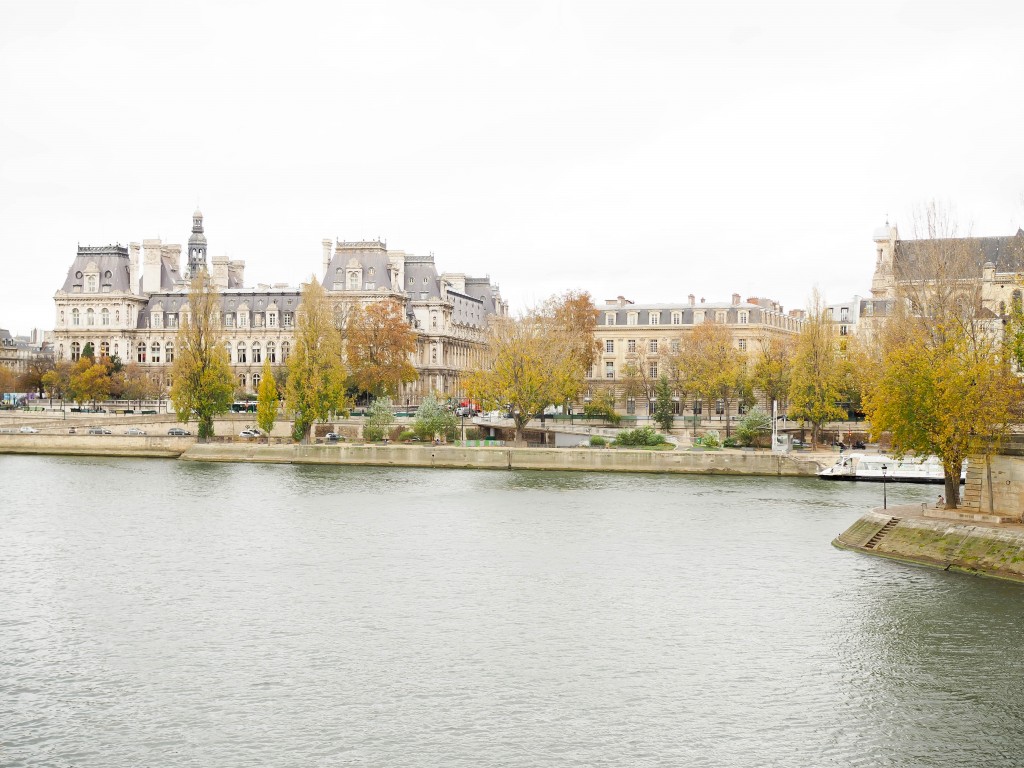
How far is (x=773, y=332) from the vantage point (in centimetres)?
11606

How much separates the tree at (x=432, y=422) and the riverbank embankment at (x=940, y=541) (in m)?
38.6

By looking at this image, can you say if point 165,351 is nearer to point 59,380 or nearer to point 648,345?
point 59,380

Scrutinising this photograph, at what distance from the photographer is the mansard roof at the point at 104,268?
124562 millimetres

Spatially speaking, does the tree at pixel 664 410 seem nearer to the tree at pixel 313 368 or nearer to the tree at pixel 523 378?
the tree at pixel 523 378

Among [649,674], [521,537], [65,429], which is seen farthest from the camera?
[65,429]

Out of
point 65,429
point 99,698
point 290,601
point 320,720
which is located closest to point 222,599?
point 290,601

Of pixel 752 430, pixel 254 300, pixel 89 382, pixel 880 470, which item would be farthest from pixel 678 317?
pixel 880 470

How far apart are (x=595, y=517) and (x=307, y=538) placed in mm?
11774

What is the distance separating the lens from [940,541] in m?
36.0

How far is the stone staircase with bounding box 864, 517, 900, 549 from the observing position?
1523 inches

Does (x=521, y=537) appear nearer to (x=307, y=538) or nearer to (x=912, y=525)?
(x=307, y=538)

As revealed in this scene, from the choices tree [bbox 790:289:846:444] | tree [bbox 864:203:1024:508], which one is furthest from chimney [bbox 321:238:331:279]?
tree [bbox 864:203:1024:508]

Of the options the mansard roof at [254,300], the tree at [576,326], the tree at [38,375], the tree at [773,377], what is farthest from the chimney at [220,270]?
the tree at [773,377]

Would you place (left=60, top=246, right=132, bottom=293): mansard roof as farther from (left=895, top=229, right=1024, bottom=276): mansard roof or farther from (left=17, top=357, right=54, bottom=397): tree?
(left=895, top=229, right=1024, bottom=276): mansard roof
